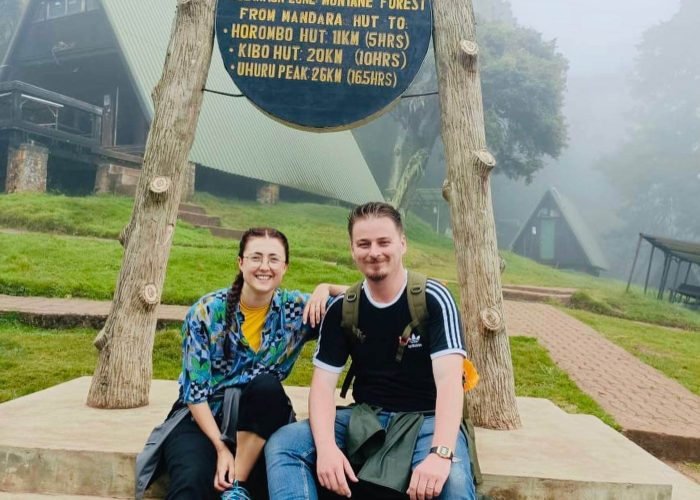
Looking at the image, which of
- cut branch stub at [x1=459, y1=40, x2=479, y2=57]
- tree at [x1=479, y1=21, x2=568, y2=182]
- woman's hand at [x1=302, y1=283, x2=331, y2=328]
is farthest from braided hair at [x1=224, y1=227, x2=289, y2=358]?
tree at [x1=479, y1=21, x2=568, y2=182]

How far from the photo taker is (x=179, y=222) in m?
14.2

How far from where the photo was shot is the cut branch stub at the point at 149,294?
11.2 ft

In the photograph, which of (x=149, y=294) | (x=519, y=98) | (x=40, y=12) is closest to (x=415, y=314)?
(x=149, y=294)

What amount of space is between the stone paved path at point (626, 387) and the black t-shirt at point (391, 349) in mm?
3583

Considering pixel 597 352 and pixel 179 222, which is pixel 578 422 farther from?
pixel 179 222

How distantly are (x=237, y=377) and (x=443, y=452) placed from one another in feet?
2.90

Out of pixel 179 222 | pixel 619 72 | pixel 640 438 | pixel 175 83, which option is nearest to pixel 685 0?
pixel 619 72

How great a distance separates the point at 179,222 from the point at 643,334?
9.57 metres

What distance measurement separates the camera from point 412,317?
234cm

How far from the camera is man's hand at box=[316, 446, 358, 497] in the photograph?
2098 mm

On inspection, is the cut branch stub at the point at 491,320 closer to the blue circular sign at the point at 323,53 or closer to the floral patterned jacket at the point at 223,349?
the floral patterned jacket at the point at 223,349

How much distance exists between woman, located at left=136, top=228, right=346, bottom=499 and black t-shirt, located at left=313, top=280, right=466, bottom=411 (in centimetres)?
22

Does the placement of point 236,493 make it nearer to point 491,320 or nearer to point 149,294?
point 149,294

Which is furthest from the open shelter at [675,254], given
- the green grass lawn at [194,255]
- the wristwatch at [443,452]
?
the wristwatch at [443,452]
